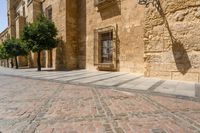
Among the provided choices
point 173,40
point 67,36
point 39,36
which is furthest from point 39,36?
point 173,40

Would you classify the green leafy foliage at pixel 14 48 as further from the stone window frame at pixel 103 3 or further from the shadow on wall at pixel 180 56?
the shadow on wall at pixel 180 56

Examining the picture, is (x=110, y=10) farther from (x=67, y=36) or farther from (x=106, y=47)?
(x=67, y=36)

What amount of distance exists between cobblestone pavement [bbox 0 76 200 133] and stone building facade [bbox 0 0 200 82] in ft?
9.85

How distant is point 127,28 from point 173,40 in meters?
3.64

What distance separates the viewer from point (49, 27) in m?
13.6

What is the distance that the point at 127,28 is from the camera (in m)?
10.3

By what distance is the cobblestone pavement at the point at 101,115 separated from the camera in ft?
8.71

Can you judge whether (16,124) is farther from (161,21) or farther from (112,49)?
(112,49)

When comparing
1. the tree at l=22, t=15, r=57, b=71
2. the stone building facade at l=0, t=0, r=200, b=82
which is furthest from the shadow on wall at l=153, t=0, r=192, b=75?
the tree at l=22, t=15, r=57, b=71

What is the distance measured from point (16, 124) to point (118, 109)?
1.77 meters

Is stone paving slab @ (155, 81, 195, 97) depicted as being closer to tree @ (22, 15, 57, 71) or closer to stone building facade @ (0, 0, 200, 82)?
stone building facade @ (0, 0, 200, 82)

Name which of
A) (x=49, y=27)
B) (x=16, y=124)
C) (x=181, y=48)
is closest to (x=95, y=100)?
(x=16, y=124)

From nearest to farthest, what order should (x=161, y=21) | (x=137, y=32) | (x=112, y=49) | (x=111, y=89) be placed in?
(x=111, y=89)
(x=161, y=21)
(x=137, y=32)
(x=112, y=49)

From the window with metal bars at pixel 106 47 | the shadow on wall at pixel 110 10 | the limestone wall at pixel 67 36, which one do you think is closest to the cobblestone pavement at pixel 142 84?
the window with metal bars at pixel 106 47
